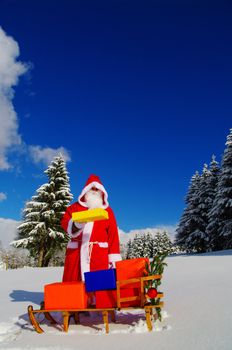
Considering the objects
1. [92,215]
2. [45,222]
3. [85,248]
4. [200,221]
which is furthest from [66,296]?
[200,221]

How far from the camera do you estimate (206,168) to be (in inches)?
1323

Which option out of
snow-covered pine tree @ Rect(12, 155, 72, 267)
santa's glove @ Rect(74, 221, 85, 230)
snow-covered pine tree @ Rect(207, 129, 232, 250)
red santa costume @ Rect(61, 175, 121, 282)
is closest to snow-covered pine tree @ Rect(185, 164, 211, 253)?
snow-covered pine tree @ Rect(207, 129, 232, 250)

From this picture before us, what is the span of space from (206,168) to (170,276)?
24346 mm

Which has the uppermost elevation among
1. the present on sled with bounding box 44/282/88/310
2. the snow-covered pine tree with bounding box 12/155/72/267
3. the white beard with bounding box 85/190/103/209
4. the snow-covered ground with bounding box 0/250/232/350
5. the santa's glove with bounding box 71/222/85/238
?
the snow-covered pine tree with bounding box 12/155/72/267

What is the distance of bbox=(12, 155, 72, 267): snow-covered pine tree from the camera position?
78.9ft

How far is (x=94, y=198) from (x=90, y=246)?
815 millimetres

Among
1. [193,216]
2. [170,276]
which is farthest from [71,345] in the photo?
[193,216]

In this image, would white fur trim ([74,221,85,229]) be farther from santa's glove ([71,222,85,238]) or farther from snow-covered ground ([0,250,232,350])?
snow-covered ground ([0,250,232,350])

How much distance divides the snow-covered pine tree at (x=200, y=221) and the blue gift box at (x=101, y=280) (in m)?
27.2

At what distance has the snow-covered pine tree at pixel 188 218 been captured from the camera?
32.4 metres

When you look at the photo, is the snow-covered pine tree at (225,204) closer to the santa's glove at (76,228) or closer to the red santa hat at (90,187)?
the red santa hat at (90,187)

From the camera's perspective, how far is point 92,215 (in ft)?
17.4

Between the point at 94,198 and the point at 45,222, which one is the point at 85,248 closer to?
the point at 94,198

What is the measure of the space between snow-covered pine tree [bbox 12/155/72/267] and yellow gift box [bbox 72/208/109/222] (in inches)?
734
